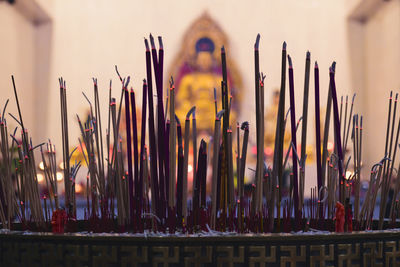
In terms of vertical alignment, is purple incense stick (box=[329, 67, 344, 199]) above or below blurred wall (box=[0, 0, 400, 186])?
below

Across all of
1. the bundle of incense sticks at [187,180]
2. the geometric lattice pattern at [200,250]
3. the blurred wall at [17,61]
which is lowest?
the geometric lattice pattern at [200,250]

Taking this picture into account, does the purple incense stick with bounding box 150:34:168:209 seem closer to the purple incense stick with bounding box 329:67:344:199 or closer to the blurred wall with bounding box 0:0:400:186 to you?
the purple incense stick with bounding box 329:67:344:199

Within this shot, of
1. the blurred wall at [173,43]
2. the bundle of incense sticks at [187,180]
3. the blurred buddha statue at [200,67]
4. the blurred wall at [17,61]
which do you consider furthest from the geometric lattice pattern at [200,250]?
the blurred wall at [173,43]

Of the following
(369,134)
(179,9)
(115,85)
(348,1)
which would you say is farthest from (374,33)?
(115,85)

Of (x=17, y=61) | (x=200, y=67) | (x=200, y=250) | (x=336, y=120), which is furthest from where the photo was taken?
(x=200, y=67)

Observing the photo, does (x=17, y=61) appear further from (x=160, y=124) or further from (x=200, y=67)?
(x=160, y=124)

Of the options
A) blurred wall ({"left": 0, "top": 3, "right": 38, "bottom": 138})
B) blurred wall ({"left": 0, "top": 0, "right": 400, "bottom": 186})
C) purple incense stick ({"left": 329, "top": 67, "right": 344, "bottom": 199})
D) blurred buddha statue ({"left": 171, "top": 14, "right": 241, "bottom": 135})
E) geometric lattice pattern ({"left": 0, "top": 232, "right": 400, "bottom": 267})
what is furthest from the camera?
blurred wall ({"left": 0, "top": 0, "right": 400, "bottom": 186})

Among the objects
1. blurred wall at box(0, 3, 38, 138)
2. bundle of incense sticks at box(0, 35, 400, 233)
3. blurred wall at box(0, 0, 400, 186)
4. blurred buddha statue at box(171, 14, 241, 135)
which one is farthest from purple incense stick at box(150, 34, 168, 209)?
blurred wall at box(0, 0, 400, 186)

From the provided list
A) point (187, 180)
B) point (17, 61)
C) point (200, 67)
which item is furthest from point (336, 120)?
point (17, 61)

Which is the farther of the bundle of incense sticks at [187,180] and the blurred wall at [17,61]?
the blurred wall at [17,61]

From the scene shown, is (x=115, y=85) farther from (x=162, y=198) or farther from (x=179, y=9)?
(x=162, y=198)

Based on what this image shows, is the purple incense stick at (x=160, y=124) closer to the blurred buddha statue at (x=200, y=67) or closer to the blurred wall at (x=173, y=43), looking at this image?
the blurred buddha statue at (x=200, y=67)

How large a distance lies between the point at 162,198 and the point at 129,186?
4cm

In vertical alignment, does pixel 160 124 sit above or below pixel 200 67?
below
